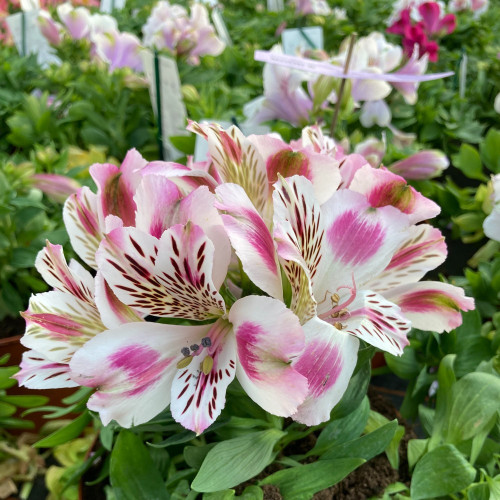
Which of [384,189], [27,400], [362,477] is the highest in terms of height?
[384,189]

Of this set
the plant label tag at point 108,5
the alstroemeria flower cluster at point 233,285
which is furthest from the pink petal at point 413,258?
the plant label tag at point 108,5

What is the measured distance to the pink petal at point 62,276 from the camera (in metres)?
0.47

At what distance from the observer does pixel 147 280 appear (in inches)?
16.4

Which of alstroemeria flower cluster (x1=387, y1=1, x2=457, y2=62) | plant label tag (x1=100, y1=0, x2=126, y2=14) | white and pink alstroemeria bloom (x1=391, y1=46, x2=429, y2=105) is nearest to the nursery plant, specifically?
white and pink alstroemeria bloom (x1=391, y1=46, x2=429, y2=105)

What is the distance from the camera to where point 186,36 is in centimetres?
154

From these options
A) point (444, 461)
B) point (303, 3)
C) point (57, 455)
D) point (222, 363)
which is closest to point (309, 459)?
point (444, 461)

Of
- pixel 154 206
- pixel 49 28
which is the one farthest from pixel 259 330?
pixel 49 28

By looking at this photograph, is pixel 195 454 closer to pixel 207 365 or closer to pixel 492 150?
pixel 207 365

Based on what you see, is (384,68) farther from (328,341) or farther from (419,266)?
(328,341)

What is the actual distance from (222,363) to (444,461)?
0.30 metres

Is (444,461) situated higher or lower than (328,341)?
lower

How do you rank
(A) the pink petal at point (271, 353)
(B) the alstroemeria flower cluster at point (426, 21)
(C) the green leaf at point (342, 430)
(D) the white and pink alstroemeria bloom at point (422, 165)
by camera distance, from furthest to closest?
(B) the alstroemeria flower cluster at point (426, 21) < (D) the white and pink alstroemeria bloom at point (422, 165) < (C) the green leaf at point (342, 430) < (A) the pink petal at point (271, 353)

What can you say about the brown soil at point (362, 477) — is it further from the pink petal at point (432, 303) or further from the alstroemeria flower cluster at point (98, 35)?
the alstroemeria flower cluster at point (98, 35)

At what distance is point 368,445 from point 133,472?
24 cm
